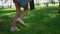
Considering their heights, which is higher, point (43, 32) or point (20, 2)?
point (20, 2)

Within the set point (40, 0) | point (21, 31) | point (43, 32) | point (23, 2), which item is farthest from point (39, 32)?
point (40, 0)

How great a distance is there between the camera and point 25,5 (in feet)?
21.2

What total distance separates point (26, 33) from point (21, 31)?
1.10 feet

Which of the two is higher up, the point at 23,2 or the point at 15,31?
the point at 23,2

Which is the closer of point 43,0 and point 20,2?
point 20,2

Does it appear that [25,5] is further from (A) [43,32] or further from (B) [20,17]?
(A) [43,32]

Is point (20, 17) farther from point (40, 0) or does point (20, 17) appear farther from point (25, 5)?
point (40, 0)

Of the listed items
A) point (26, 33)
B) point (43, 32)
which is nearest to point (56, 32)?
point (43, 32)

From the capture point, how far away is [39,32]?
626cm

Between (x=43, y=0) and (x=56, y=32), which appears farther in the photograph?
(x=43, y=0)

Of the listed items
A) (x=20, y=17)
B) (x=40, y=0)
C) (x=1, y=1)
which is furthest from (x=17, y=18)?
(x=40, y=0)

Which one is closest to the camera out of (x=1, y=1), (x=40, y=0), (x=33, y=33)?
(x=33, y=33)

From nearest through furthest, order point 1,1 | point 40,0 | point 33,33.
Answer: point 33,33
point 1,1
point 40,0

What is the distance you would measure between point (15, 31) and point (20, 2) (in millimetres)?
811
